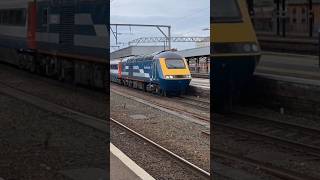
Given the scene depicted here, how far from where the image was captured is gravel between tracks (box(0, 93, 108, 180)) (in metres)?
2.98

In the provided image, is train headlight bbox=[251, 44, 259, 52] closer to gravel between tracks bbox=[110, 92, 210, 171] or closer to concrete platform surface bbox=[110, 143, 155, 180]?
A: gravel between tracks bbox=[110, 92, 210, 171]

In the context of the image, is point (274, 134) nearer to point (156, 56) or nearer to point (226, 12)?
point (226, 12)

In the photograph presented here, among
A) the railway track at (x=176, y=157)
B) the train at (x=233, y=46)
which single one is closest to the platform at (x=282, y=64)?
the train at (x=233, y=46)

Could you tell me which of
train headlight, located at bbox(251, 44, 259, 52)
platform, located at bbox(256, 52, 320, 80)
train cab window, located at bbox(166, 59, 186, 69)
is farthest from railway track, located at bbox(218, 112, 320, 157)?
train cab window, located at bbox(166, 59, 186, 69)

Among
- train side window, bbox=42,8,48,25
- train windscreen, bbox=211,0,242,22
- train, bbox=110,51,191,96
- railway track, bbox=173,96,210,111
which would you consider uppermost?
train side window, bbox=42,8,48,25

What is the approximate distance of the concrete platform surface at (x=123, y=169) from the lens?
3061mm

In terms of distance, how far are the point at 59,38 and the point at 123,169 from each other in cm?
111

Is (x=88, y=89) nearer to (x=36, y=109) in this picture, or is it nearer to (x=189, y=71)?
(x=36, y=109)

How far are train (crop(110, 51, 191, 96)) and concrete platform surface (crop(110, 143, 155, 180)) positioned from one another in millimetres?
579

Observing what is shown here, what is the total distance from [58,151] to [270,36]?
175 cm

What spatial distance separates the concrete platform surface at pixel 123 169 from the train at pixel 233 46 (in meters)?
1.13

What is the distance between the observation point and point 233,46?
224 cm

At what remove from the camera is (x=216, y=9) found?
2268mm

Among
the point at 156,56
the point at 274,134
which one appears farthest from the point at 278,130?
the point at 156,56
